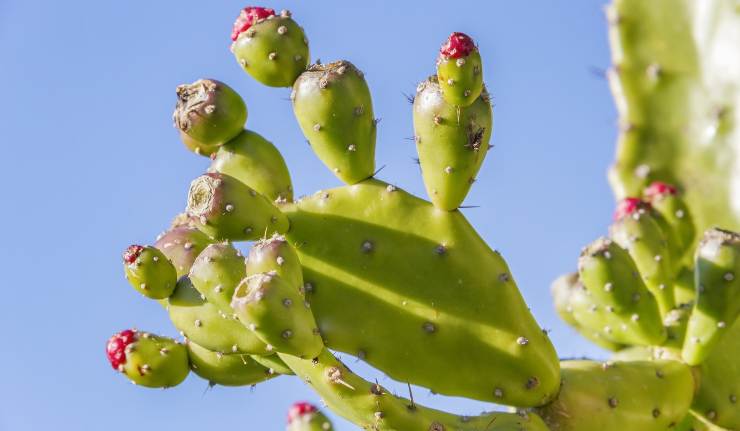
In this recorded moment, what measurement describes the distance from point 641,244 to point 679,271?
457 mm

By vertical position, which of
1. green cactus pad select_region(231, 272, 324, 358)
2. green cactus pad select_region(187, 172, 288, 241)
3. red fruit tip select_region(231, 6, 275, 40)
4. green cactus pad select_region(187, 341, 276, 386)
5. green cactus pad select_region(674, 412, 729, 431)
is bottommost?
green cactus pad select_region(674, 412, 729, 431)

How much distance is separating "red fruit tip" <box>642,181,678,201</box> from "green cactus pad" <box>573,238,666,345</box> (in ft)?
2.44

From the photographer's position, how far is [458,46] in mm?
1992

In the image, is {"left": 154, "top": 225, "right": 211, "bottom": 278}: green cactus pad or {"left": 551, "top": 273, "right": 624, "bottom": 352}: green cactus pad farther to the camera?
{"left": 551, "top": 273, "right": 624, "bottom": 352}: green cactus pad

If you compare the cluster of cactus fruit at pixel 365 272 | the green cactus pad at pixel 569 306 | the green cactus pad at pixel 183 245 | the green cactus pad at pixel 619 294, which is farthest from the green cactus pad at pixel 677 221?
the green cactus pad at pixel 183 245

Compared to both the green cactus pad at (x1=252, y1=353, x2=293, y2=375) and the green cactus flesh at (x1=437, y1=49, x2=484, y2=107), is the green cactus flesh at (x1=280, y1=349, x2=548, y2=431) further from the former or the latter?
the green cactus flesh at (x1=437, y1=49, x2=484, y2=107)

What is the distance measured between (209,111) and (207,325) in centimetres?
53

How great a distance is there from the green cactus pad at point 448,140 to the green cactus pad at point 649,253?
859 millimetres

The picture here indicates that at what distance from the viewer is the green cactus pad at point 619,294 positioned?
2.58 metres

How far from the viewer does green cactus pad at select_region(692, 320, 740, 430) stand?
2674mm

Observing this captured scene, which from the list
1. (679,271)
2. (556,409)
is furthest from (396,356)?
(679,271)

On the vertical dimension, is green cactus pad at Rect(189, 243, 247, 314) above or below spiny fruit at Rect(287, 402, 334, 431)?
above

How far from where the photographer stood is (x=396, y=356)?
223 cm

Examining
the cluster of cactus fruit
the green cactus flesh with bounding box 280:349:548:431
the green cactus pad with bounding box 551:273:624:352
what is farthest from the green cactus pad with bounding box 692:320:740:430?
the green cactus flesh with bounding box 280:349:548:431
